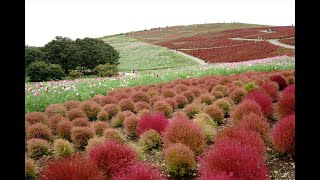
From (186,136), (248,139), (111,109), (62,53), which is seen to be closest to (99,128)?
(111,109)

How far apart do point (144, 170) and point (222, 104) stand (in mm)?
5444

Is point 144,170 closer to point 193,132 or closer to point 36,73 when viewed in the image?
point 193,132

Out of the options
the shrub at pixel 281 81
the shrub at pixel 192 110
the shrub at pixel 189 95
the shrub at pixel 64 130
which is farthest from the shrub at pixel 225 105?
the shrub at pixel 281 81

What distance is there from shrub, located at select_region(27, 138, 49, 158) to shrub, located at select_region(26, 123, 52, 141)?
74cm

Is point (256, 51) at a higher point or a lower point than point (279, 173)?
higher

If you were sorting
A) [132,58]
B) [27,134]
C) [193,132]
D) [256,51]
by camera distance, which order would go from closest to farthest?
[193,132]
[27,134]
[256,51]
[132,58]

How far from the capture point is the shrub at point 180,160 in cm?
479

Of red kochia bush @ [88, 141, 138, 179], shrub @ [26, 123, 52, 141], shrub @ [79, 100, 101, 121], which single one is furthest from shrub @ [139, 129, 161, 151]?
shrub @ [79, 100, 101, 121]

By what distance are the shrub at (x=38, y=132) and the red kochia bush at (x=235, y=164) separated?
4290 millimetres

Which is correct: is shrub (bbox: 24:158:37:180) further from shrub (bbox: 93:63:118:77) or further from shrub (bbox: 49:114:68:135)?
shrub (bbox: 93:63:118:77)

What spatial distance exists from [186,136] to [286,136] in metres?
1.64

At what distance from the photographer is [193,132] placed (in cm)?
565

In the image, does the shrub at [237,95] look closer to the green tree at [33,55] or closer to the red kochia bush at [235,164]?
the red kochia bush at [235,164]
